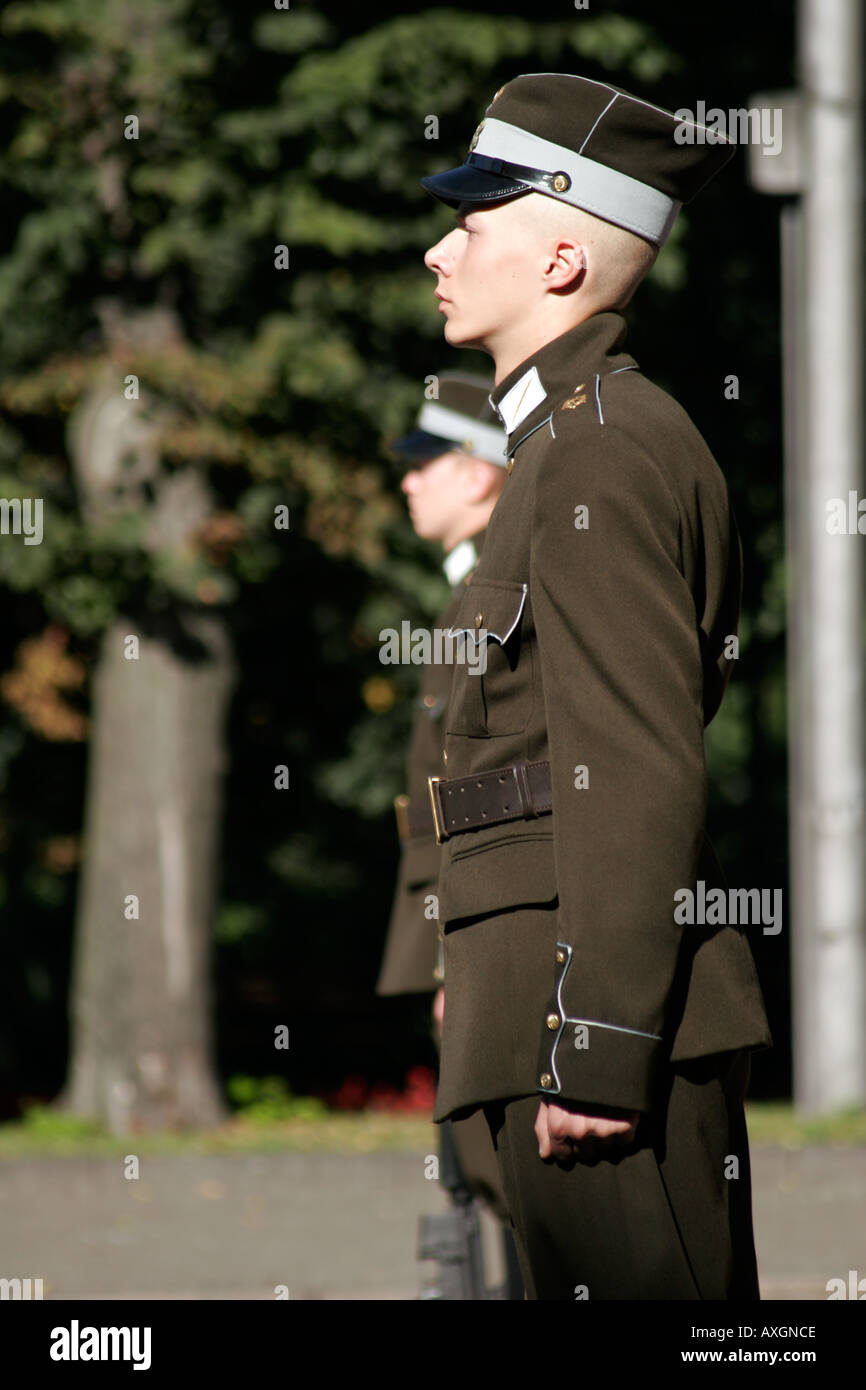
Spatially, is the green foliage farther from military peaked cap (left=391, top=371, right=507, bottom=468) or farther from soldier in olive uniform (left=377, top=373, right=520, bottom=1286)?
military peaked cap (left=391, top=371, right=507, bottom=468)

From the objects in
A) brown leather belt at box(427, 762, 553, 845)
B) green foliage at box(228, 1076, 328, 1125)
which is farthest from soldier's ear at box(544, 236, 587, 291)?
green foliage at box(228, 1076, 328, 1125)

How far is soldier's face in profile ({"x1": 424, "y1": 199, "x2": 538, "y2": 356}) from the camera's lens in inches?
104

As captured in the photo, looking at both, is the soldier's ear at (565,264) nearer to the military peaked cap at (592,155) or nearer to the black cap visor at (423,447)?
the military peaked cap at (592,155)

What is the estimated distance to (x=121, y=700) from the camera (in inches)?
402

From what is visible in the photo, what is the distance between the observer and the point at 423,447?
4699 mm

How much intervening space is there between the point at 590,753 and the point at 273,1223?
490 centimetres

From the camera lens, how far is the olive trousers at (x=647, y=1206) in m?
2.32

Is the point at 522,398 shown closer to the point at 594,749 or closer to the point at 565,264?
the point at 565,264

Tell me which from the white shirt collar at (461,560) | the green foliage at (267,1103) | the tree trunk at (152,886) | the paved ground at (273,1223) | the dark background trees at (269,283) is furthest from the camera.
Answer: the green foliage at (267,1103)

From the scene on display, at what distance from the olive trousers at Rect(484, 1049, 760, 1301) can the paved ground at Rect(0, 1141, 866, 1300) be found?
3.40 metres

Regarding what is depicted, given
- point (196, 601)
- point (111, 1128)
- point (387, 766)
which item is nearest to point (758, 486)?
point (387, 766)

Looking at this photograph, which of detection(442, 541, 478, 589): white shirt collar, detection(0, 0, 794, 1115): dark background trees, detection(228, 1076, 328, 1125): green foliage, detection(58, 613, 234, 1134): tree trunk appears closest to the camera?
detection(442, 541, 478, 589): white shirt collar

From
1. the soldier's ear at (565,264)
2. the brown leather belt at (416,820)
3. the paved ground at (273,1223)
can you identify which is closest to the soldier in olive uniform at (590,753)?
the soldier's ear at (565,264)

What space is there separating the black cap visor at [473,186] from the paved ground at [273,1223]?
385cm
